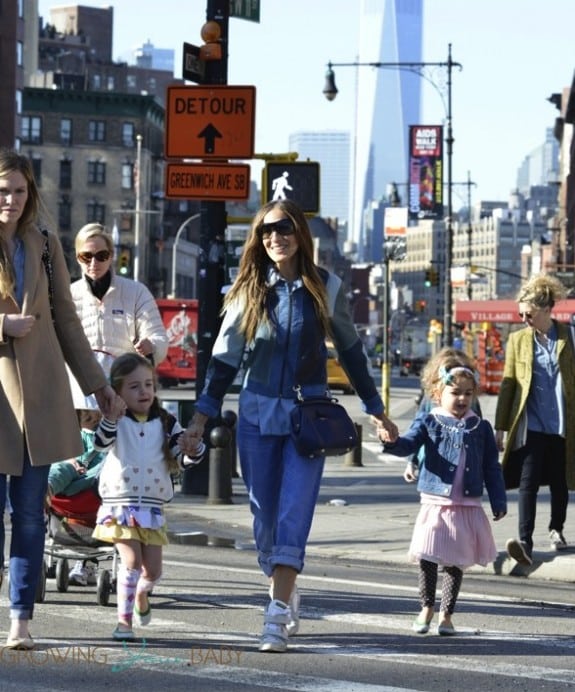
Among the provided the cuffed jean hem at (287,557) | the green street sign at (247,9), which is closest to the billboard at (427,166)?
the green street sign at (247,9)

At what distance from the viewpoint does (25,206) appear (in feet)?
24.2

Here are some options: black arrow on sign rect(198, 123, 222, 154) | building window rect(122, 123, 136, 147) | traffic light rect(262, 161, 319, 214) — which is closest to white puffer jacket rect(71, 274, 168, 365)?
black arrow on sign rect(198, 123, 222, 154)

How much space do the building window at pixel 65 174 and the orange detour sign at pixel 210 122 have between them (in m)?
107

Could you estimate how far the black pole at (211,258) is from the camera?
1616 cm

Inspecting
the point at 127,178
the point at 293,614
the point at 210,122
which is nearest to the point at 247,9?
the point at 210,122

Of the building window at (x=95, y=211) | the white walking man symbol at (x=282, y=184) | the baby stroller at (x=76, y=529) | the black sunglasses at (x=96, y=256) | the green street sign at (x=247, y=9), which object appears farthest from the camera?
the building window at (x=95, y=211)

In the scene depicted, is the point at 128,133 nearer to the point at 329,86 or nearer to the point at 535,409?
the point at 329,86

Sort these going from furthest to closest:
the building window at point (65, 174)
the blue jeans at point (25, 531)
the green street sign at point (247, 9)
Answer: the building window at point (65, 174) → the green street sign at point (247, 9) → the blue jeans at point (25, 531)

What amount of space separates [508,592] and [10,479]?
385 cm

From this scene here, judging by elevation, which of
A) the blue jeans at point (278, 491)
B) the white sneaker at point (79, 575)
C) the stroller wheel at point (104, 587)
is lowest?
the white sneaker at point (79, 575)

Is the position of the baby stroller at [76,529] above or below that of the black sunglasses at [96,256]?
below

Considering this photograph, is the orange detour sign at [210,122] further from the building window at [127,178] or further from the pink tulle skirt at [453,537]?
the building window at [127,178]

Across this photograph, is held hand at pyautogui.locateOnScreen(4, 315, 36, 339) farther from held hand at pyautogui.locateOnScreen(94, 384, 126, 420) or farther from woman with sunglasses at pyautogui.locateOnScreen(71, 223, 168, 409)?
woman with sunglasses at pyautogui.locateOnScreen(71, 223, 168, 409)

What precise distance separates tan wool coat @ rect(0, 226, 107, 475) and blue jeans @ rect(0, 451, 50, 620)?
0.10 metres
